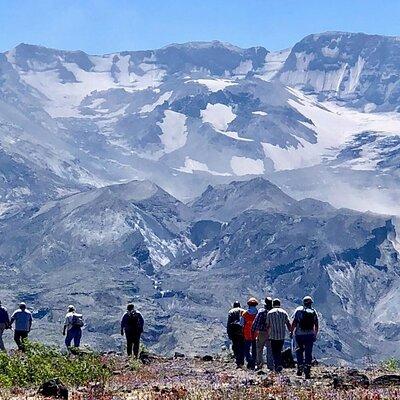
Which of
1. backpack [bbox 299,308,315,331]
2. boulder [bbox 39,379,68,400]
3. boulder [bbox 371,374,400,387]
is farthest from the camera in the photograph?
backpack [bbox 299,308,315,331]

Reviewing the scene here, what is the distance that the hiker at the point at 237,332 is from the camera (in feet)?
120

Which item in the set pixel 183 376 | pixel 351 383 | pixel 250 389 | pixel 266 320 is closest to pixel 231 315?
pixel 266 320

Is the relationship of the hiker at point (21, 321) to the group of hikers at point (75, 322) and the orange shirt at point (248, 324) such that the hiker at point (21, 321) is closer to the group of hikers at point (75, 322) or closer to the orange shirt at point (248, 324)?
the group of hikers at point (75, 322)

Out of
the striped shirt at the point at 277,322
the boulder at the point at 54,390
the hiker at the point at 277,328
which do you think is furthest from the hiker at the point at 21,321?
the boulder at the point at 54,390

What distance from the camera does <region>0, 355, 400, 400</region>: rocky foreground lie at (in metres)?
19.7

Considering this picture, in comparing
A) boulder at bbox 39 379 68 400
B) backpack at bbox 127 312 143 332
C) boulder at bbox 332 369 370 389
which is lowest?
boulder at bbox 39 379 68 400

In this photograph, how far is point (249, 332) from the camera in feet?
117

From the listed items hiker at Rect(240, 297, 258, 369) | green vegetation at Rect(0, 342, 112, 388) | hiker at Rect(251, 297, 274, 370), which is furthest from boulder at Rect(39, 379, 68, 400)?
hiker at Rect(240, 297, 258, 369)

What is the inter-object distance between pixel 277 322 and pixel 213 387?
1067cm

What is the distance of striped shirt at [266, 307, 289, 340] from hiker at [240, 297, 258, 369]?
1.72 meters

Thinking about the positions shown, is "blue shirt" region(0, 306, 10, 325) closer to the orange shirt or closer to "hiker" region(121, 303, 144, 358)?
"hiker" region(121, 303, 144, 358)

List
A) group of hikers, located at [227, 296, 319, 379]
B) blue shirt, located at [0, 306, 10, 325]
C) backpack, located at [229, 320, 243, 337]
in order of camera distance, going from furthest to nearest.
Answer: blue shirt, located at [0, 306, 10, 325] < backpack, located at [229, 320, 243, 337] < group of hikers, located at [227, 296, 319, 379]

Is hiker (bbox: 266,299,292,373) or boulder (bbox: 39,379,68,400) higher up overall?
hiker (bbox: 266,299,292,373)

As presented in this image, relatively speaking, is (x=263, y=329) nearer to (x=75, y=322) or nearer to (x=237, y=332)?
(x=237, y=332)
